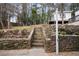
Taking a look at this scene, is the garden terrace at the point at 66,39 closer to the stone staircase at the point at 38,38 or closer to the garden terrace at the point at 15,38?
the stone staircase at the point at 38,38

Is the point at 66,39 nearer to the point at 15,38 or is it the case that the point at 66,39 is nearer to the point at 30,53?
the point at 30,53

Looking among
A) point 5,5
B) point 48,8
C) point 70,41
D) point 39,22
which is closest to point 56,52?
point 70,41

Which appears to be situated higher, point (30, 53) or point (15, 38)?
point (15, 38)

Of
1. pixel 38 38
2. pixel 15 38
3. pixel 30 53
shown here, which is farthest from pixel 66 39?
pixel 15 38

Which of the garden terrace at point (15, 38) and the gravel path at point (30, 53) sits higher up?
the garden terrace at point (15, 38)

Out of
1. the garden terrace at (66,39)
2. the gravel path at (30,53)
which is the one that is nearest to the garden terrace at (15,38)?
the gravel path at (30,53)

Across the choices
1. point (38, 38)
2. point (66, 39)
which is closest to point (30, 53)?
point (38, 38)

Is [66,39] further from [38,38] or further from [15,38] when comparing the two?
[15,38]

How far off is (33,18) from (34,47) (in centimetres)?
36

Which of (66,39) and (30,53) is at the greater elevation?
(66,39)

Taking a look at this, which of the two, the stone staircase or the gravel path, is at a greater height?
the stone staircase

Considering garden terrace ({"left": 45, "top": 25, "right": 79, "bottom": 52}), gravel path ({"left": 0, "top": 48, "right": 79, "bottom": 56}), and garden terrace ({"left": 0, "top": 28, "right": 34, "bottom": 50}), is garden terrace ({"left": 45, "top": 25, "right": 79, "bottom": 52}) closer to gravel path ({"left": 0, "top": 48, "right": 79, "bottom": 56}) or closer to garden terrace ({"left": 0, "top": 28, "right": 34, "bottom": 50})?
gravel path ({"left": 0, "top": 48, "right": 79, "bottom": 56})

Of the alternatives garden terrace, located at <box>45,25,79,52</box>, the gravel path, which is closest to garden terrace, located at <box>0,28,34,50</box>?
the gravel path

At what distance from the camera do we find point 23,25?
175 centimetres
